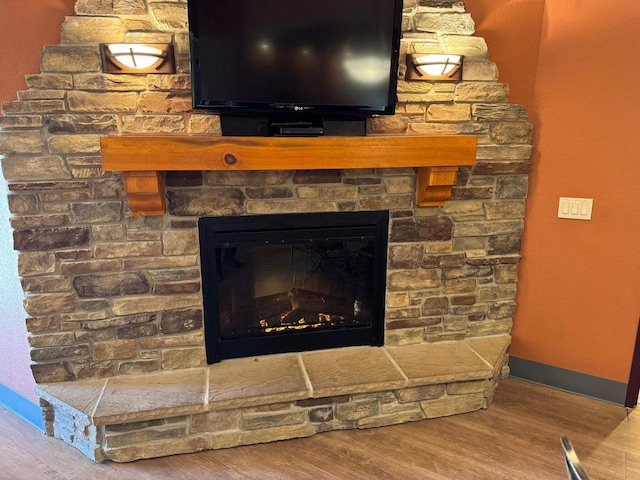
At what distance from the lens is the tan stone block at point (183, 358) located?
7.43 ft

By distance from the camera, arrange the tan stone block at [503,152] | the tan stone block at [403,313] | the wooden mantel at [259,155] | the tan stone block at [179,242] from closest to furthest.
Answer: the wooden mantel at [259,155], the tan stone block at [179,242], the tan stone block at [503,152], the tan stone block at [403,313]

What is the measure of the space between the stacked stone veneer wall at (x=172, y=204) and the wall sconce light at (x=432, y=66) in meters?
0.05

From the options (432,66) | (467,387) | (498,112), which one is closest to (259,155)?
(432,66)

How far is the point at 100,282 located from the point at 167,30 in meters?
1.20

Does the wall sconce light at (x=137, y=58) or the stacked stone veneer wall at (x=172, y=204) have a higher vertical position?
the wall sconce light at (x=137, y=58)

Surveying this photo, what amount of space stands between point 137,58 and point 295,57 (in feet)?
2.25

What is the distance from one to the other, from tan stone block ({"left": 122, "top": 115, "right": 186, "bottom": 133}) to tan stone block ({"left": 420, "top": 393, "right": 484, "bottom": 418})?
1.83 meters

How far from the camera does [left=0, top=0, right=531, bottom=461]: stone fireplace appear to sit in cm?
196

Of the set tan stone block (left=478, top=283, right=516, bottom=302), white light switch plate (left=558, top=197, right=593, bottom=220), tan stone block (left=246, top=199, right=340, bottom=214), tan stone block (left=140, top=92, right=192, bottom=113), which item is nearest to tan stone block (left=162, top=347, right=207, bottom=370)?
tan stone block (left=246, top=199, right=340, bottom=214)

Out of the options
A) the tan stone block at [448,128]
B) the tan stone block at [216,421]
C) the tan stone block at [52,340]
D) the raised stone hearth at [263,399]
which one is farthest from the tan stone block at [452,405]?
the tan stone block at [52,340]

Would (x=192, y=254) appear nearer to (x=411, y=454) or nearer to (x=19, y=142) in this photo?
(x=19, y=142)

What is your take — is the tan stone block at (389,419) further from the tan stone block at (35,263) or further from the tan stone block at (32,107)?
the tan stone block at (32,107)

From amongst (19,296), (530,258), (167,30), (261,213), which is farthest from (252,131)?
(530,258)

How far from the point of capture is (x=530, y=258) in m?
2.54
